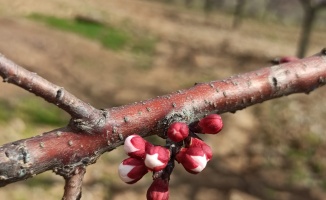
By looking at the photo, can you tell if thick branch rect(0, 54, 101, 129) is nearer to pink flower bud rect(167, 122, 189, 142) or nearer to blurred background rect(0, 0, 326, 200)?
pink flower bud rect(167, 122, 189, 142)

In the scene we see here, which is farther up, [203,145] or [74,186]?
[203,145]

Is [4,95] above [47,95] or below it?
above

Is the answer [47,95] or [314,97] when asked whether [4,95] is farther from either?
[47,95]

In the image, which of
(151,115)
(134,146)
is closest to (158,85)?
(151,115)

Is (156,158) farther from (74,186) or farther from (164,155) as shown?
(74,186)

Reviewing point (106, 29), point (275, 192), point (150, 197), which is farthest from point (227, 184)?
point (106, 29)
